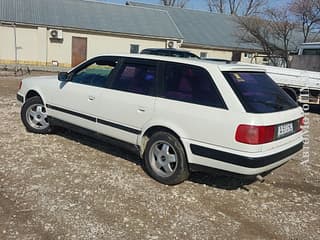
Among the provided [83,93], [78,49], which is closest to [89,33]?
[78,49]

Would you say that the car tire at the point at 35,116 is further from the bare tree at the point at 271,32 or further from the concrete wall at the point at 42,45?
the bare tree at the point at 271,32

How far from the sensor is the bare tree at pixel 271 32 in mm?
23547

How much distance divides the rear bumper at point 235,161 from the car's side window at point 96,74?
72.2 inches

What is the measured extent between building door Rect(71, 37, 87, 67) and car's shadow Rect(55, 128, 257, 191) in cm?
1757

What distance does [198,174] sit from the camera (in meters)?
4.67

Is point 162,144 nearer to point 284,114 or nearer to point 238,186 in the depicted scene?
point 238,186

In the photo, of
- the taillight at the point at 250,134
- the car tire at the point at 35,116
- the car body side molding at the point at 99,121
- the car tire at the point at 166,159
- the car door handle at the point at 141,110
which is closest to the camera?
the taillight at the point at 250,134

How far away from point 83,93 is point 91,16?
20.7 meters

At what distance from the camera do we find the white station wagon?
11.9ft

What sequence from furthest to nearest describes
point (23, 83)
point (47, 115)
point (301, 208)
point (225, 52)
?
point (225, 52), point (23, 83), point (47, 115), point (301, 208)

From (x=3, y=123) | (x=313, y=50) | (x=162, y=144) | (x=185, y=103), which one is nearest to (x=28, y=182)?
(x=162, y=144)

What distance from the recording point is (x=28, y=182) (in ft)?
13.3

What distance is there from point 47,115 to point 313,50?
1111 centimetres

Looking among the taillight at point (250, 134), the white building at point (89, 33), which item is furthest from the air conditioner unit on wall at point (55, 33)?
the taillight at point (250, 134)
